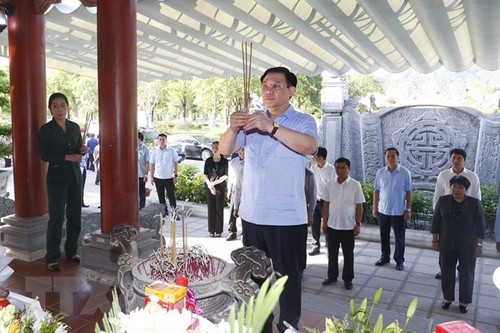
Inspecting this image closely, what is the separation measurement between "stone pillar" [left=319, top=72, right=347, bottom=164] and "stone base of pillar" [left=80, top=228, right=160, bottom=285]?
14.1 ft

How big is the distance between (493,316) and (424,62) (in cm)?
343

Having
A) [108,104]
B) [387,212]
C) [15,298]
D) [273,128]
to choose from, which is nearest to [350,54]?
[387,212]

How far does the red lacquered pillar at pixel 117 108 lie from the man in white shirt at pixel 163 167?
3.10m

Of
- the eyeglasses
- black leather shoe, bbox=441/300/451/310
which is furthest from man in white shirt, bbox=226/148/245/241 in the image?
the eyeglasses

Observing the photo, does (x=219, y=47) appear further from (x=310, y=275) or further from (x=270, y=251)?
(x=270, y=251)

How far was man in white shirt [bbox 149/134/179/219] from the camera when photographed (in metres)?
6.64

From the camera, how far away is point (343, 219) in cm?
398

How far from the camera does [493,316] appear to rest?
336 centimetres

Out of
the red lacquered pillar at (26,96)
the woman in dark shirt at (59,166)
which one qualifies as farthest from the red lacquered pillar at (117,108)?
the red lacquered pillar at (26,96)

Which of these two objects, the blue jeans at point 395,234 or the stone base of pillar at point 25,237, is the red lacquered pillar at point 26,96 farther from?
the blue jeans at point 395,234

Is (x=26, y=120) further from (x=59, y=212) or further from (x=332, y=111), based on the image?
(x=332, y=111)

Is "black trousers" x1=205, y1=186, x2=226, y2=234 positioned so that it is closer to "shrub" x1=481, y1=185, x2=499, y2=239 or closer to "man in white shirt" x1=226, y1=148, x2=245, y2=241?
"man in white shirt" x1=226, y1=148, x2=245, y2=241

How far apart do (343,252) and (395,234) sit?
0.92m

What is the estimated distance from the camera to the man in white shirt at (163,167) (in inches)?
262
